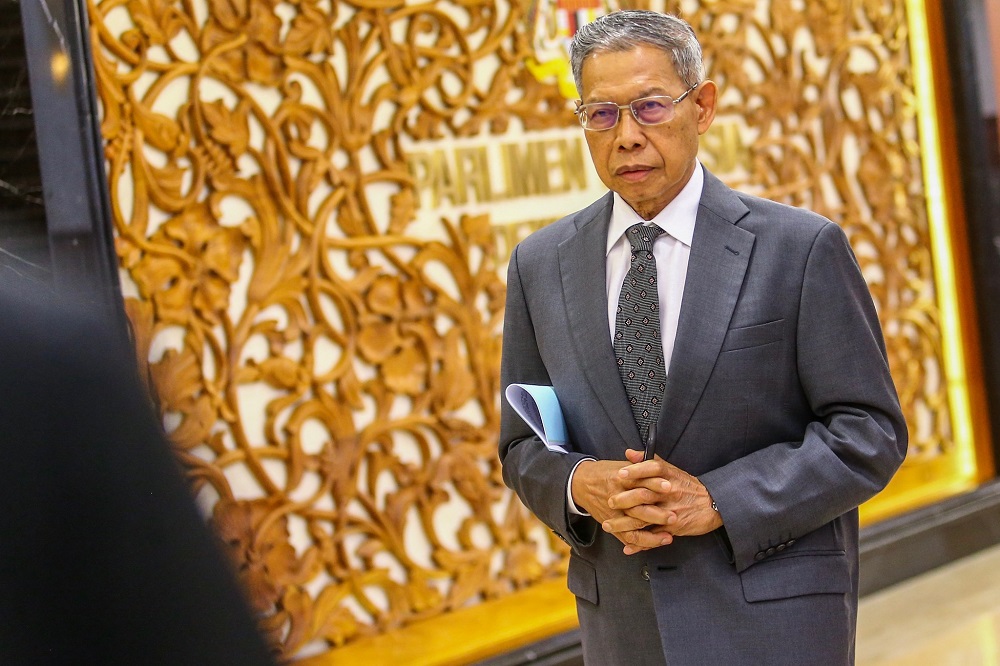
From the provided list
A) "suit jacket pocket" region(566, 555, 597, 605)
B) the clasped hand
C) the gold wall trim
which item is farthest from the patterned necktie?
the gold wall trim

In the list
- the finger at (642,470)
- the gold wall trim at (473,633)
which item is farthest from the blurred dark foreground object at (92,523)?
the gold wall trim at (473,633)

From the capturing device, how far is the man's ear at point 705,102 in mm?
1712

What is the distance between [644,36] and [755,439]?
2.07 ft

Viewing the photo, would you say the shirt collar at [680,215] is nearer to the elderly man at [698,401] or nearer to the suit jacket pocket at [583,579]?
the elderly man at [698,401]

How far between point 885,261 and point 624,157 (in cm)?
312

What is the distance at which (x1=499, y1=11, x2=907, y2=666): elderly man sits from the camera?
158cm

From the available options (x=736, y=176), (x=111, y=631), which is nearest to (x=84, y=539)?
(x=111, y=631)

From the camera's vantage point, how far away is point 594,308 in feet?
5.62

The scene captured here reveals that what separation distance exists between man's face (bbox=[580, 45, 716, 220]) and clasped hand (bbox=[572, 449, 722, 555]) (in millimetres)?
423

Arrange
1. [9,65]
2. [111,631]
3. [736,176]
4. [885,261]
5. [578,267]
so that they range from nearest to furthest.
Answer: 1. [111,631]
2. [578,267]
3. [9,65]
4. [736,176]
5. [885,261]

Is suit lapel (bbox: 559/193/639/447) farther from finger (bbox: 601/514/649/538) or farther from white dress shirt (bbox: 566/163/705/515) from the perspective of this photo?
finger (bbox: 601/514/649/538)

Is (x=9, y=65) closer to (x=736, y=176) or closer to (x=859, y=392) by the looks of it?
(x=859, y=392)

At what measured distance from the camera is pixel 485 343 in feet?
11.0

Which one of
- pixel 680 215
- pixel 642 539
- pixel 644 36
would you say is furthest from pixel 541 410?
pixel 644 36
